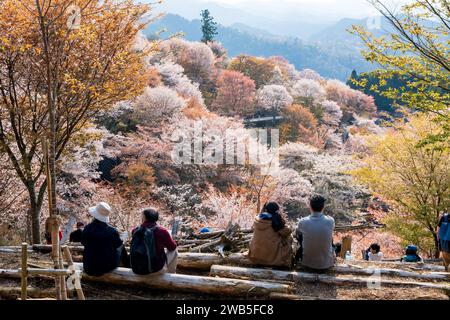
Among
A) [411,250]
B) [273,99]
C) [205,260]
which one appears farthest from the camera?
[273,99]

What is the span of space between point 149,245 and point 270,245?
1.70 metres

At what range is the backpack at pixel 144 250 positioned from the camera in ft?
16.8

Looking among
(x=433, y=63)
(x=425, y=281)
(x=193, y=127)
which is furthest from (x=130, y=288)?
(x=193, y=127)

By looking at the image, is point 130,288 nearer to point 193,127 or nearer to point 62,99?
point 62,99

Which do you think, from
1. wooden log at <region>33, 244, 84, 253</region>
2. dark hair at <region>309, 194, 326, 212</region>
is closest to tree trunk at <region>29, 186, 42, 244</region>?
wooden log at <region>33, 244, 84, 253</region>

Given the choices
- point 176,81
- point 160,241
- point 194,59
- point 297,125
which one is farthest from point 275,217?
point 194,59

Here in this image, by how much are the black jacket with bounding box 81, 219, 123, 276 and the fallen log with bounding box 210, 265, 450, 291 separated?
1360 mm

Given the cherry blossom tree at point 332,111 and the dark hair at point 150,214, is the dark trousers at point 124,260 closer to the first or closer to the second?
the dark hair at point 150,214

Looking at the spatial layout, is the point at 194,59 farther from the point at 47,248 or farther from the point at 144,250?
the point at 144,250

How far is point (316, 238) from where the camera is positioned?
18.4 feet

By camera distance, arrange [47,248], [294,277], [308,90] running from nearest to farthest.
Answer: [294,277], [47,248], [308,90]
